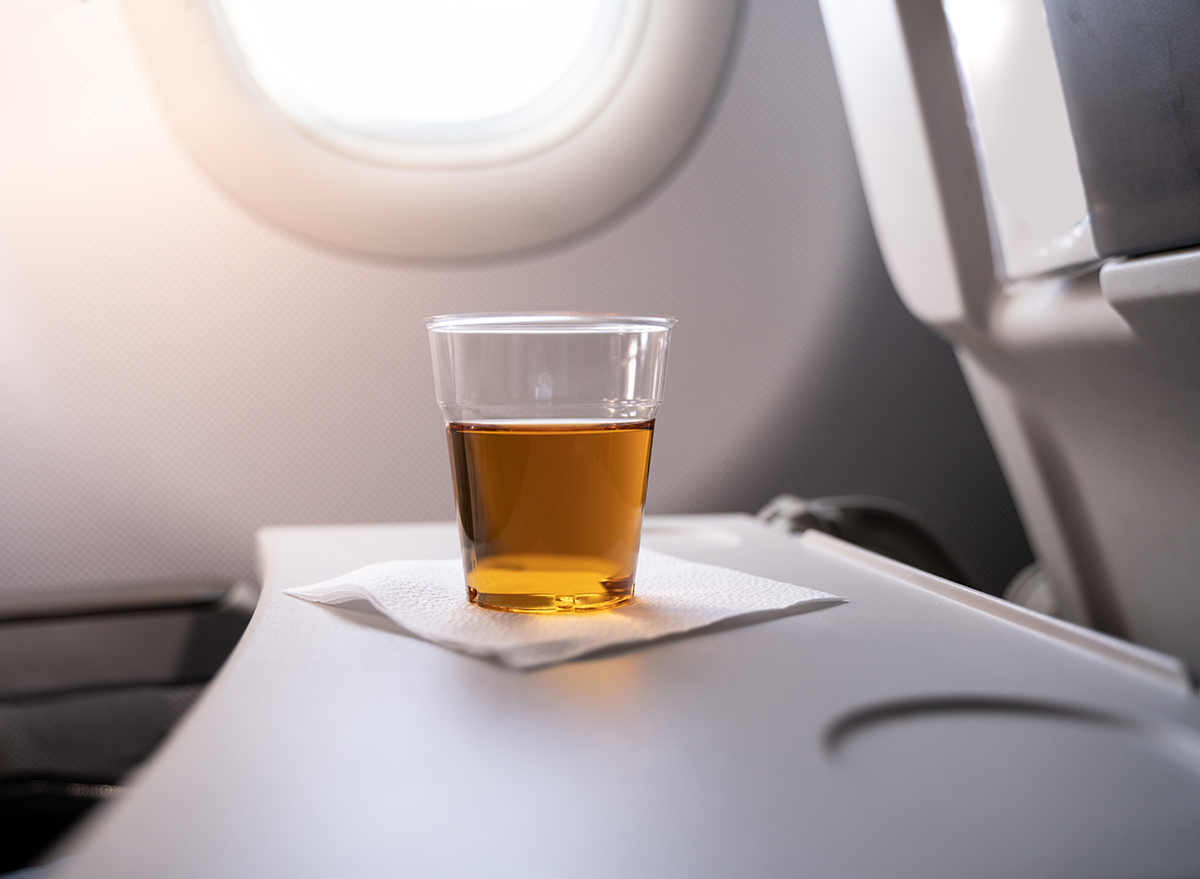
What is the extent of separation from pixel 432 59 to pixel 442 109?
0.07 meters

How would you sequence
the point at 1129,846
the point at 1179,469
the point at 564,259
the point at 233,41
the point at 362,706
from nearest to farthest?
1. the point at 1129,846
2. the point at 362,706
3. the point at 1179,469
4. the point at 233,41
5. the point at 564,259

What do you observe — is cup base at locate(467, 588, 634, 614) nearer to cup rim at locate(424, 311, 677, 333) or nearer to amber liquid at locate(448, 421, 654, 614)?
amber liquid at locate(448, 421, 654, 614)

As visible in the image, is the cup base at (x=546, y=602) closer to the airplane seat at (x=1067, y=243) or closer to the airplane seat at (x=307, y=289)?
the airplane seat at (x=1067, y=243)

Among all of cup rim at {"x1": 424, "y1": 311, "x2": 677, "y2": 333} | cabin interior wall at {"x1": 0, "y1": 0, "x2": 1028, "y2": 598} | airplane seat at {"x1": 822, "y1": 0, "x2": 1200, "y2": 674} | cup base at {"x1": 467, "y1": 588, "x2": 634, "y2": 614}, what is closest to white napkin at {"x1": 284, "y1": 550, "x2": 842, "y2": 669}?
cup base at {"x1": 467, "y1": 588, "x2": 634, "y2": 614}

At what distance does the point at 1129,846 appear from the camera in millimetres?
272

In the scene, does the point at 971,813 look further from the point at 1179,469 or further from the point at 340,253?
the point at 340,253

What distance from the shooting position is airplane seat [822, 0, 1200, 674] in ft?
2.02

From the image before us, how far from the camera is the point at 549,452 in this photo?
1.61ft

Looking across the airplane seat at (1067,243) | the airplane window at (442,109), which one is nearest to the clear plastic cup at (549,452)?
the airplane seat at (1067,243)

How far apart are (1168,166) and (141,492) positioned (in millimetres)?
1250

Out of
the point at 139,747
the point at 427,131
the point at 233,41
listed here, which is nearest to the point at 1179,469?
the point at 427,131

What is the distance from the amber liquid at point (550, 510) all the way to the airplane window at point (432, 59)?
2.93ft

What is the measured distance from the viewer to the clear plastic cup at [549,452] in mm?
493

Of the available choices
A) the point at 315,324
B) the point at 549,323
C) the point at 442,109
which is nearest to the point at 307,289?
the point at 315,324
